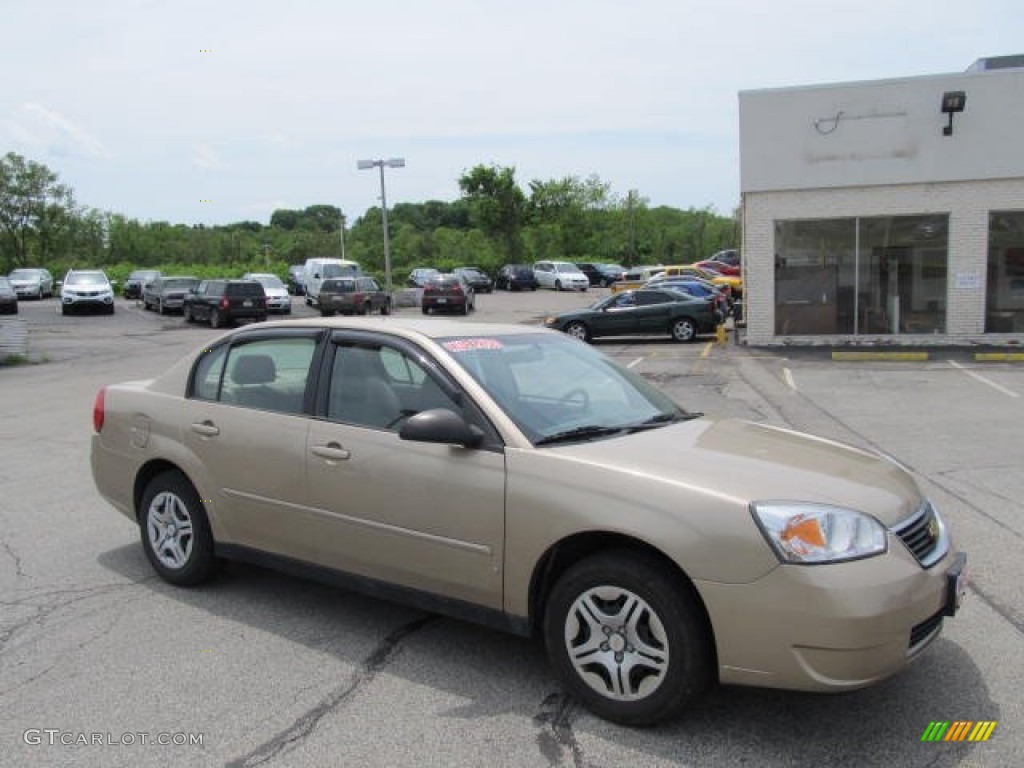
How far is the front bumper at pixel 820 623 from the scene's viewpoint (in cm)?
314

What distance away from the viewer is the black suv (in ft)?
102

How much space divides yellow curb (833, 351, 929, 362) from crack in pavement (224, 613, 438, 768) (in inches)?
589

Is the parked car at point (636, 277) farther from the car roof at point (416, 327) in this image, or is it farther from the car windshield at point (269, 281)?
the car roof at point (416, 327)

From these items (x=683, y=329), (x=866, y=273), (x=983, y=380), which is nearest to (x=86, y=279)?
(x=683, y=329)

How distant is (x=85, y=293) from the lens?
35875 millimetres

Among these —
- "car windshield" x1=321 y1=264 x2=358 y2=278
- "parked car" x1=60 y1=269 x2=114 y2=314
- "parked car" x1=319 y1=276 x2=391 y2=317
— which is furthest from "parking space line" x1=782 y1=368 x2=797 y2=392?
"parked car" x1=60 y1=269 x2=114 y2=314

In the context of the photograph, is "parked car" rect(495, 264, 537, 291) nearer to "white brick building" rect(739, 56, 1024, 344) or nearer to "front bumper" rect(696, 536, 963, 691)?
"white brick building" rect(739, 56, 1024, 344)

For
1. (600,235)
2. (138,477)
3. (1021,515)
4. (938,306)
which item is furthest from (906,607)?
(600,235)

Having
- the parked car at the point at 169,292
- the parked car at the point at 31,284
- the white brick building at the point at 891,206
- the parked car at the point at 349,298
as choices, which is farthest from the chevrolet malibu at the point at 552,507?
the parked car at the point at 31,284

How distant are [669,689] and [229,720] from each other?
1.76 m

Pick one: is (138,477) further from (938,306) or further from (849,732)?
(938,306)

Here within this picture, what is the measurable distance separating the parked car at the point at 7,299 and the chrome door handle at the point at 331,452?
3524 cm

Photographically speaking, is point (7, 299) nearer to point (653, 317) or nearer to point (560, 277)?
point (653, 317)

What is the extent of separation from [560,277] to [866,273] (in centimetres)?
3322
